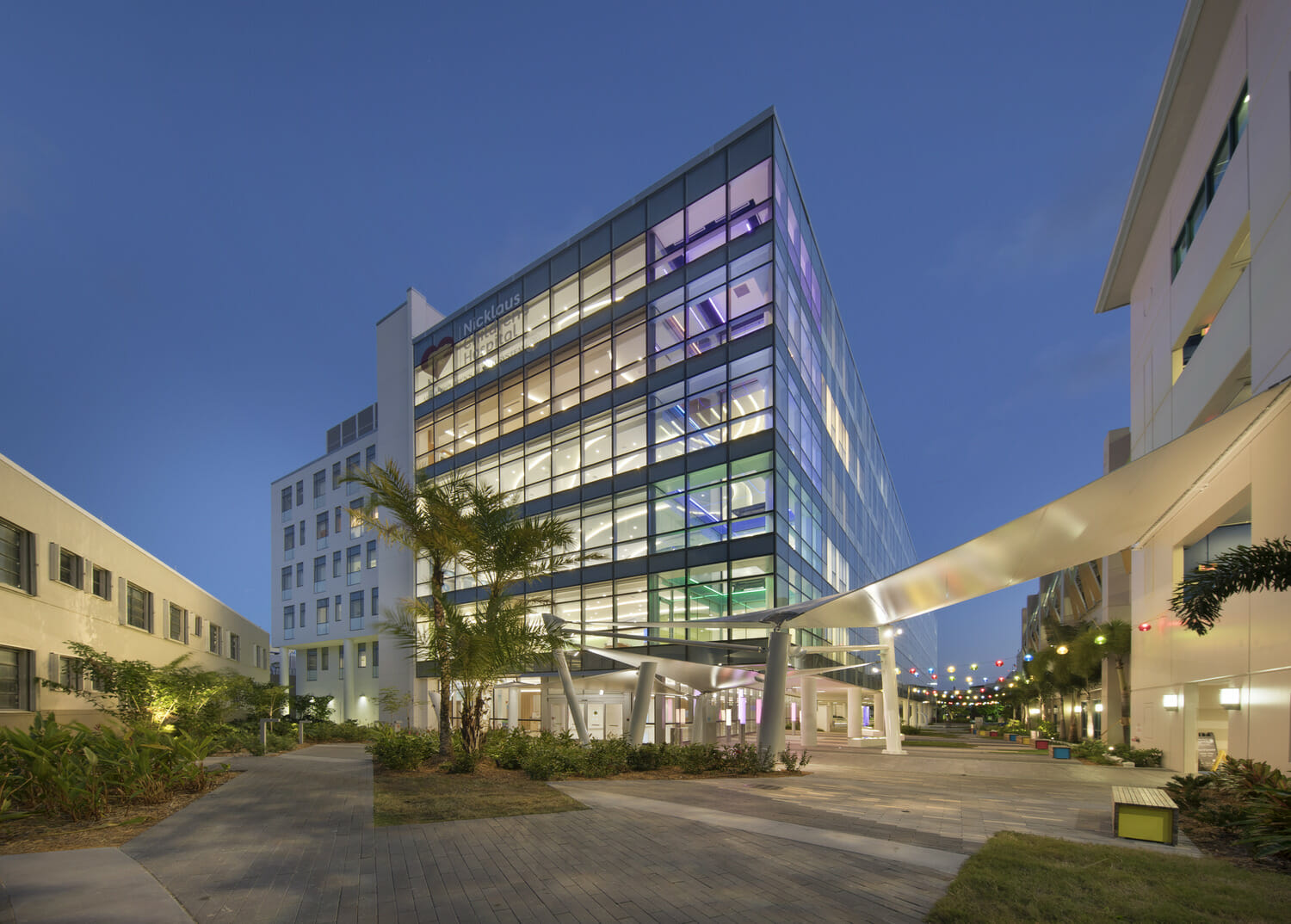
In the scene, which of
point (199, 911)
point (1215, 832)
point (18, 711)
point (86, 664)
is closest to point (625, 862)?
point (199, 911)

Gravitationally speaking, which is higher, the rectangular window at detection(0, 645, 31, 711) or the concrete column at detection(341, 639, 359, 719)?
the rectangular window at detection(0, 645, 31, 711)

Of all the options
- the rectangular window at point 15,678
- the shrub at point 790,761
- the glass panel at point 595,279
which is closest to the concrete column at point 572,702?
the shrub at point 790,761

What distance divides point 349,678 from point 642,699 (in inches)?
1401

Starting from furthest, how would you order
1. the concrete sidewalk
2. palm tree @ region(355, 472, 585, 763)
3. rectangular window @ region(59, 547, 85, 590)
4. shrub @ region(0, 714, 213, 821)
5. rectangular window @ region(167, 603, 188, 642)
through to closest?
rectangular window @ region(167, 603, 188, 642), rectangular window @ region(59, 547, 85, 590), palm tree @ region(355, 472, 585, 763), shrub @ region(0, 714, 213, 821), the concrete sidewalk

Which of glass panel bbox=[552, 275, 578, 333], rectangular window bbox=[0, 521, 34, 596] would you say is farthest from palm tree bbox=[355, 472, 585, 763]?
glass panel bbox=[552, 275, 578, 333]

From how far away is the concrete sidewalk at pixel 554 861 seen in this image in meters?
6.13

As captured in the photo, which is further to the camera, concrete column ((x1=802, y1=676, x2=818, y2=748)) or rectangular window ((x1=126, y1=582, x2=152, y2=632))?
concrete column ((x1=802, y1=676, x2=818, y2=748))

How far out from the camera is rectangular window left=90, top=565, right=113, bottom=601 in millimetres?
20562

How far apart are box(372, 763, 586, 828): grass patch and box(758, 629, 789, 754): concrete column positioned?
5.80 meters

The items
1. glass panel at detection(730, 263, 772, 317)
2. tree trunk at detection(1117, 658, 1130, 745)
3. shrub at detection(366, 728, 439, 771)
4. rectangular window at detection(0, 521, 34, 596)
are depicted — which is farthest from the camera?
tree trunk at detection(1117, 658, 1130, 745)

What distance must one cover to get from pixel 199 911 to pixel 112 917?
0.59m

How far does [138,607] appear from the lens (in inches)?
950

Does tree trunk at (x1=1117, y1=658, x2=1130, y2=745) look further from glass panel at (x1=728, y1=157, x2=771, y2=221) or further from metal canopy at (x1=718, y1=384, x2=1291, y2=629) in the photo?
glass panel at (x1=728, y1=157, x2=771, y2=221)

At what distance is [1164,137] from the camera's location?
17.7m
